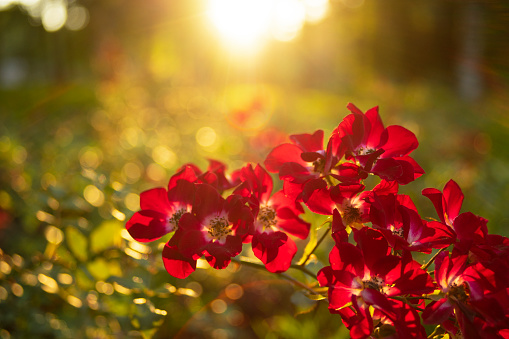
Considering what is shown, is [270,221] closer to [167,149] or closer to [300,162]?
[300,162]

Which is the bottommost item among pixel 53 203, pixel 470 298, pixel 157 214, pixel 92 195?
pixel 470 298

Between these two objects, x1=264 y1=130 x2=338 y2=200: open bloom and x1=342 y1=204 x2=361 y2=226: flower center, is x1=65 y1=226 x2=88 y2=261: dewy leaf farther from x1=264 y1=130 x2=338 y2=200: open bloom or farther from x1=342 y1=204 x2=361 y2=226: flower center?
x1=342 y1=204 x2=361 y2=226: flower center

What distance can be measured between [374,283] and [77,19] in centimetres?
2923

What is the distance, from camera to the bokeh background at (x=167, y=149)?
1.51 meters

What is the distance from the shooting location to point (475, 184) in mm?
3164

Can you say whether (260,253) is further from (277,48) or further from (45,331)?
(277,48)

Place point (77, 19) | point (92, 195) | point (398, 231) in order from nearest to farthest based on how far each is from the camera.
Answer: point (398, 231), point (92, 195), point (77, 19)

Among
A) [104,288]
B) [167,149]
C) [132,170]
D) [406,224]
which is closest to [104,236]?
[104,288]

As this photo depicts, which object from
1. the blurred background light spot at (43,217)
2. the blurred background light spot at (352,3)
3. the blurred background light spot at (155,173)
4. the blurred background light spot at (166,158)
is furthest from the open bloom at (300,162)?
the blurred background light spot at (352,3)

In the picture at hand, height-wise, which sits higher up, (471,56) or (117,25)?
(117,25)

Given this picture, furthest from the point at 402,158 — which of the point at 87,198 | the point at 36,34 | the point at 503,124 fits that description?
the point at 36,34

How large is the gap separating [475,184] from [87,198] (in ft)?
9.34

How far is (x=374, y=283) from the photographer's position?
80 centimetres

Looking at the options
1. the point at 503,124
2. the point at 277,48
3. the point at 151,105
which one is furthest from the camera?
the point at 277,48
